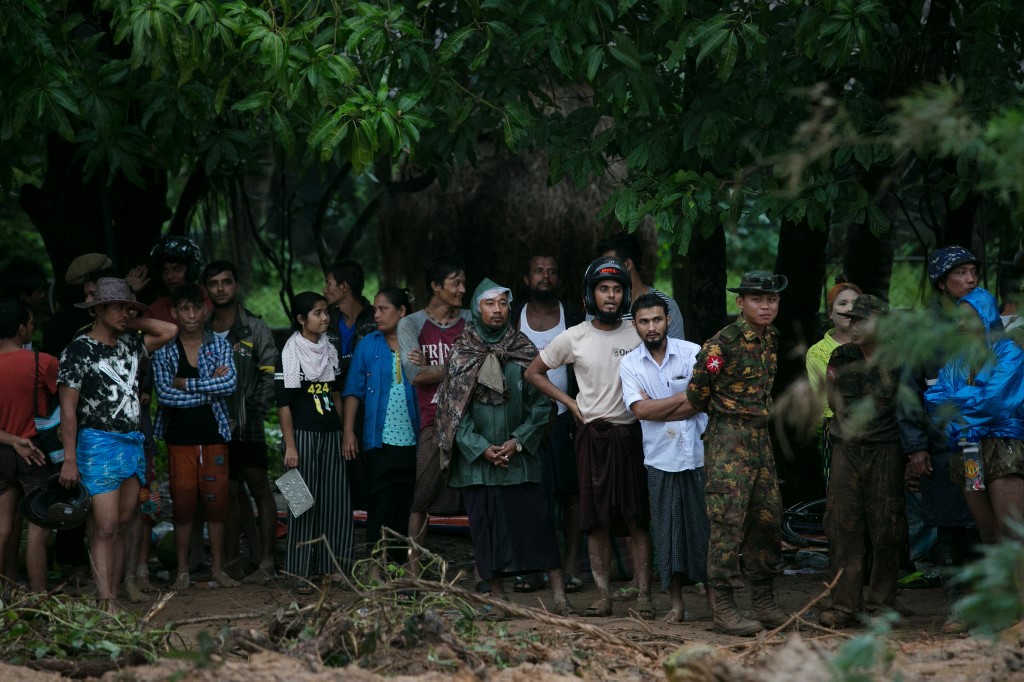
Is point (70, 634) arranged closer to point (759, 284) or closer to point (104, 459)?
point (104, 459)

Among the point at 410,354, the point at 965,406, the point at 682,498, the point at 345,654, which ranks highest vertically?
the point at 410,354

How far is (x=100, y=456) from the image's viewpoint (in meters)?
6.44

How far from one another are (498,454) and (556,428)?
86cm

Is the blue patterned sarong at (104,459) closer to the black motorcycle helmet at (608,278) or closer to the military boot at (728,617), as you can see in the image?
the black motorcycle helmet at (608,278)

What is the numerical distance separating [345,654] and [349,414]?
2.52m

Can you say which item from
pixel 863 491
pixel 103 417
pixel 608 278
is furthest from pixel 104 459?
pixel 863 491

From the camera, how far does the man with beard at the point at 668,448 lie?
6.25m

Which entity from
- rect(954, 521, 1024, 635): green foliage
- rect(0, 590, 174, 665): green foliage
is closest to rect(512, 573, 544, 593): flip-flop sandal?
rect(0, 590, 174, 665): green foliage

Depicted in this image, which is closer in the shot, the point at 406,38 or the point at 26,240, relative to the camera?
the point at 406,38

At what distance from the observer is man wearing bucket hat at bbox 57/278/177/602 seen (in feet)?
20.9

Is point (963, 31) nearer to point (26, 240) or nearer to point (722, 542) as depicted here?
point (722, 542)

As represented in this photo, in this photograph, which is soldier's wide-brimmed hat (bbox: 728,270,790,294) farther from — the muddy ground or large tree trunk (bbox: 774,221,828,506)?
large tree trunk (bbox: 774,221,828,506)

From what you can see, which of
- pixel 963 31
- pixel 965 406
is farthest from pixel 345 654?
pixel 963 31

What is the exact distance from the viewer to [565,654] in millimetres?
5012
